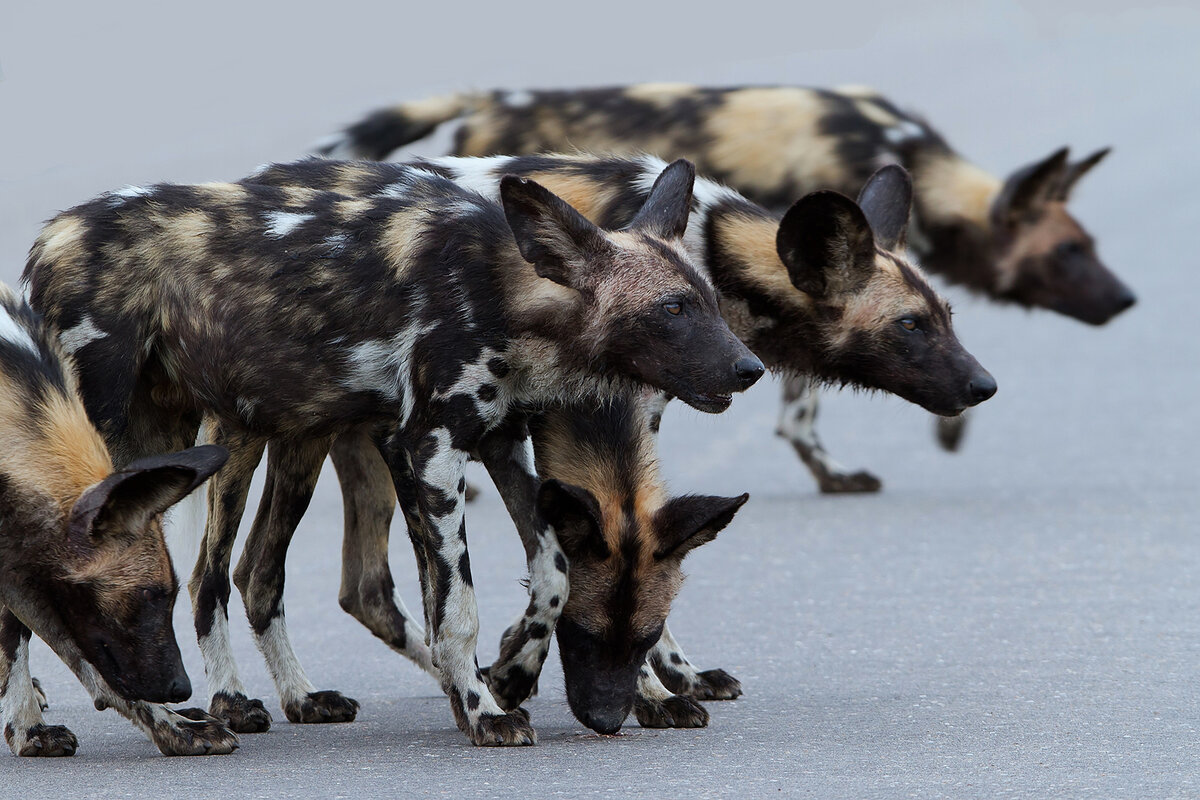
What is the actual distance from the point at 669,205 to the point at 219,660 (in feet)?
6.62

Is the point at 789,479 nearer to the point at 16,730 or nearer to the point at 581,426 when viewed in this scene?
the point at 581,426

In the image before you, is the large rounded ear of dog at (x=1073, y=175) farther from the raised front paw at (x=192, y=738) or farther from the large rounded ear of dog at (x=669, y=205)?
the raised front paw at (x=192, y=738)

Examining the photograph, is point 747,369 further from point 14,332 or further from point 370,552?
point 14,332

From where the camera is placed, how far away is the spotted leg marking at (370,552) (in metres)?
6.96

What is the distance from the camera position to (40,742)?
5746 millimetres

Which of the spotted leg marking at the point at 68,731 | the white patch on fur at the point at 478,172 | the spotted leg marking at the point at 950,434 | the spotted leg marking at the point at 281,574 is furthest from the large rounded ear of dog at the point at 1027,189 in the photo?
the spotted leg marking at the point at 68,731

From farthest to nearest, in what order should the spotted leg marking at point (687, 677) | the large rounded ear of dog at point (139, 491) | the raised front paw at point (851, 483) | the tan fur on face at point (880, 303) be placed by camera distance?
the raised front paw at point (851, 483) → the tan fur on face at point (880, 303) → the spotted leg marking at point (687, 677) → the large rounded ear of dog at point (139, 491)

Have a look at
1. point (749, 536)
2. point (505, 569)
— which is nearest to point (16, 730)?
point (505, 569)

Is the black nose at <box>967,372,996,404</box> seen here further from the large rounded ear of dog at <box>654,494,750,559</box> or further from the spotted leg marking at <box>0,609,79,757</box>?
the spotted leg marking at <box>0,609,79,757</box>

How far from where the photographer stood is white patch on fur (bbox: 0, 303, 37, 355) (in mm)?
5672

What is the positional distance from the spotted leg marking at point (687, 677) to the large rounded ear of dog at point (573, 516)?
0.62 metres

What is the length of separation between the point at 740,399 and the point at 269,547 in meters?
7.86

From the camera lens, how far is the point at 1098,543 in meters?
9.20

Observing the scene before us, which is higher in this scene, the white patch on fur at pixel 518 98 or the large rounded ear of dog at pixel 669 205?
the large rounded ear of dog at pixel 669 205
